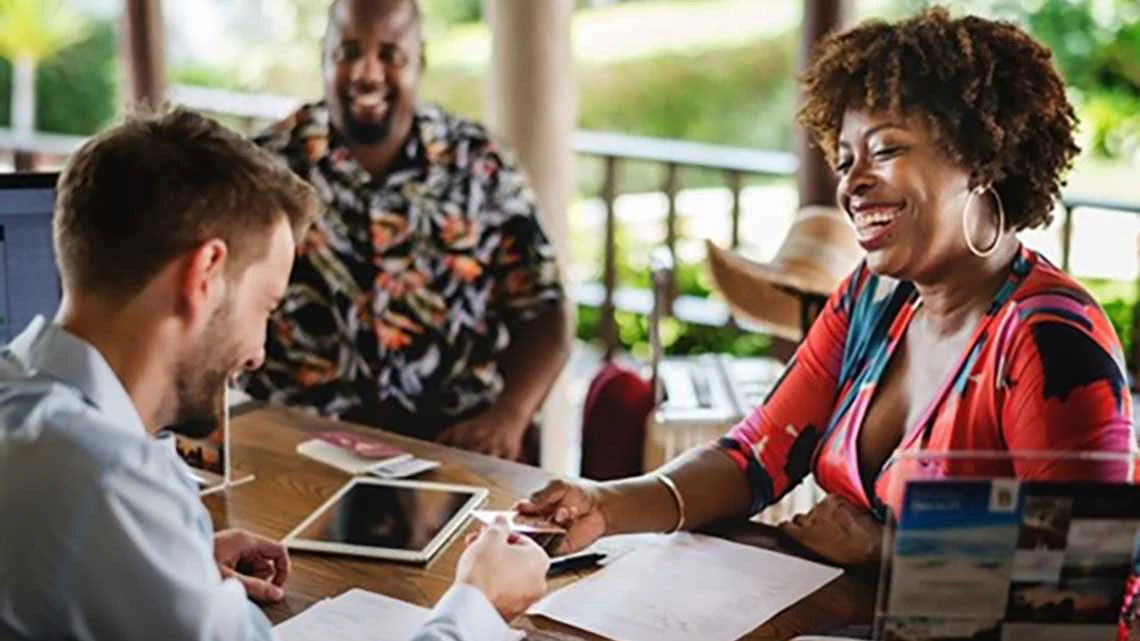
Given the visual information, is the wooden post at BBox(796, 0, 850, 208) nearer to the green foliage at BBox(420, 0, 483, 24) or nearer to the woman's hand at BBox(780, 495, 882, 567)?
the woman's hand at BBox(780, 495, 882, 567)

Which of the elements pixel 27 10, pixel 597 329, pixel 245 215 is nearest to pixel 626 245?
pixel 597 329

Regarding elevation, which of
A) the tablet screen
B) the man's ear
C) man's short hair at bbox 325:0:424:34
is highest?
man's short hair at bbox 325:0:424:34

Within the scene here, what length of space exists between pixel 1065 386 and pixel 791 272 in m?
0.98

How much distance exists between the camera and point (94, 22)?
21.1ft

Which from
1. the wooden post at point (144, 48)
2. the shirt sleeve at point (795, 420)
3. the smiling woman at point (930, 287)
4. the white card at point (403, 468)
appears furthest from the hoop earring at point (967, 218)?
the wooden post at point (144, 48)

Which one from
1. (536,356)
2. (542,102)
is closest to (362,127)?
(536,356)

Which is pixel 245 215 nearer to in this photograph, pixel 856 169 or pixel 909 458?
pixel 909 458

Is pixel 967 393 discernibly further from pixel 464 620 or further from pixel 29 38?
pixel 29 38

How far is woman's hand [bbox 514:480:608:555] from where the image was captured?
162 cm

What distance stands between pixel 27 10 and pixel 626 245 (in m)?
2.94

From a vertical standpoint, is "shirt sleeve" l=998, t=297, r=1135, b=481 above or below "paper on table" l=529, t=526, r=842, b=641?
above

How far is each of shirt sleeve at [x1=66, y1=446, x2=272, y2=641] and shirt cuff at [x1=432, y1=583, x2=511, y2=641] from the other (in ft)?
0.73

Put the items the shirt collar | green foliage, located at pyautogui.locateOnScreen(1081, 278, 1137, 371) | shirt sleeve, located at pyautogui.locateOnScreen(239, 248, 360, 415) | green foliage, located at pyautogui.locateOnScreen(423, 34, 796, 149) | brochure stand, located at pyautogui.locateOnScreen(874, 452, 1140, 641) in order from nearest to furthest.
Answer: brochure stand, located at pyautogui.locateOnScreen(874, 452, 1140, 641) < the shirt collar < shirt sleeve, located at pyautogui.locateOnScreen(239, 248, 360, 415) < green foliage, located at pyautogui.locateOnScreen(1081, 278, 1137, 371) < green foliage, located at pyautogui.locateOnScreen(423, 34, 796, 149)

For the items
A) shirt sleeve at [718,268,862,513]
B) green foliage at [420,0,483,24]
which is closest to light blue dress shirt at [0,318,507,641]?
shirt sleeve at [718,268,862,513]
